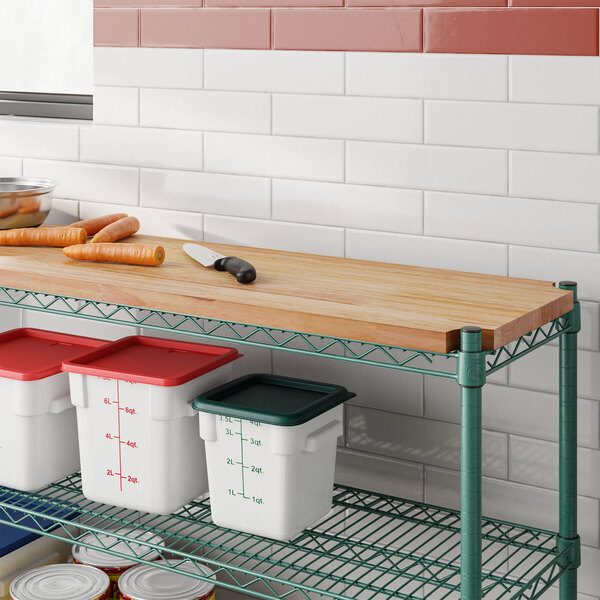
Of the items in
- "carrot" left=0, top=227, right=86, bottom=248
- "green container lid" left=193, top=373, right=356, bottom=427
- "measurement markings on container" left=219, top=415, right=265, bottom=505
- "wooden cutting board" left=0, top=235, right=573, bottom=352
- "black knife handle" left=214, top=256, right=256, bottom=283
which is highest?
"carrot" left=0, top=227, right=86, bottom=248

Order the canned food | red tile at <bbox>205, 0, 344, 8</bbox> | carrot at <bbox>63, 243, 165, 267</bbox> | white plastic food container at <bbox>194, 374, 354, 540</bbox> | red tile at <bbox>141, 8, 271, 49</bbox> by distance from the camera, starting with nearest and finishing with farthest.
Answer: white plastic food container at <bbox>194, 374, 354, 540</bbox>
carrot at <bbox>63, 243, 165, 267</bbox>
red tile at <bbox>205, 0, 344, 8</bbox>
red tile at <bbox>141, 8, 271, 49</bbox>
the canned food

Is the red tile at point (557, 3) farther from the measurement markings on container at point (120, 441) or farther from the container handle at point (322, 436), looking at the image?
the measurement markings on container at point (120, 441)

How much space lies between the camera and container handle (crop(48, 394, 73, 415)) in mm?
2141

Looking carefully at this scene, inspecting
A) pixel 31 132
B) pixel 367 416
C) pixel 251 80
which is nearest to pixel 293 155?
pixel 251 80

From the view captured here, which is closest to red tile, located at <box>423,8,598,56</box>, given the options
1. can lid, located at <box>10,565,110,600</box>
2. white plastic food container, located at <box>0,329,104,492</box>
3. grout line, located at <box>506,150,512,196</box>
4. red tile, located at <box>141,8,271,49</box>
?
grout line, located at <box>506,150,512,196</box>

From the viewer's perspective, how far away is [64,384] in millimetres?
2160

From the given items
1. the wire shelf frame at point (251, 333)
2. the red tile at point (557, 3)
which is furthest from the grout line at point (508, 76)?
the wire shelf frame at point (251, 333)

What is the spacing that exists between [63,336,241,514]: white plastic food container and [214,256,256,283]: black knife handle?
0.76 feet

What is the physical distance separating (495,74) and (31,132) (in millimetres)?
1290

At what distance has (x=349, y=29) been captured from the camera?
206cm

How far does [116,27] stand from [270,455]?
46.6 inches

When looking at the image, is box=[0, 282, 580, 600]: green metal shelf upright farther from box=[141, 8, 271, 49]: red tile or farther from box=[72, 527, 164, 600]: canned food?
box=[141, 8, 271, 49]: red tile

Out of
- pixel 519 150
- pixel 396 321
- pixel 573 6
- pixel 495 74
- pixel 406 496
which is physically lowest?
pixel 406 496

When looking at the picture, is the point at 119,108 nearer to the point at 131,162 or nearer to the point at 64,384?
the point at 131,162
